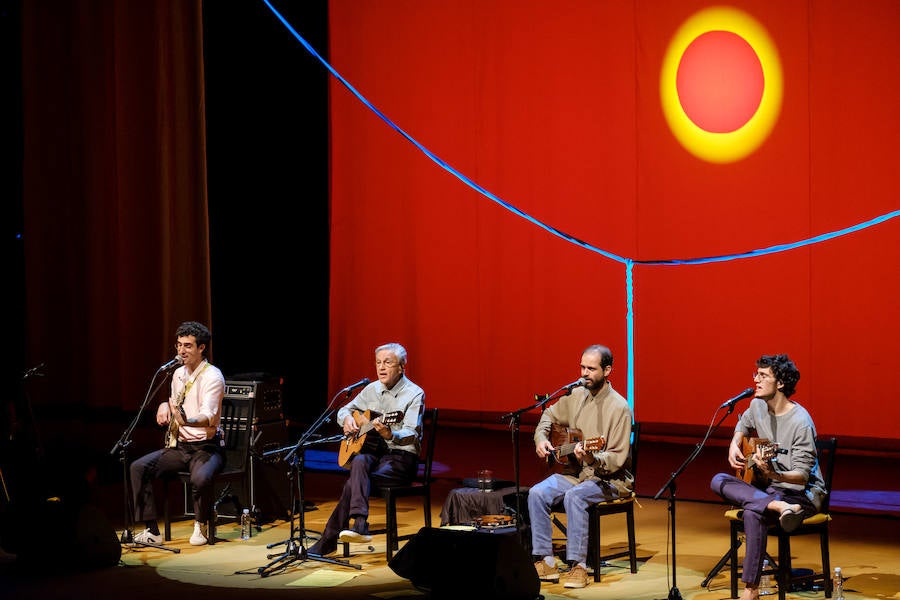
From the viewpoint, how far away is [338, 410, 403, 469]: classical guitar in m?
5.89

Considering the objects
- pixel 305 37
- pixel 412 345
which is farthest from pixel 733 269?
pixel 305 37

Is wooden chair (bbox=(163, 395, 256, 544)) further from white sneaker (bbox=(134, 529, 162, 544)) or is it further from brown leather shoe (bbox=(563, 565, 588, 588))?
brown leather shoe (bbox=(563, 565, 588, 588))

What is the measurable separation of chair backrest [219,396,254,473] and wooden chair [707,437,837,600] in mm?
2833

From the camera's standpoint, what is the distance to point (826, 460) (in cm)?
514

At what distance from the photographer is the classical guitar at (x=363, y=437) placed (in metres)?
5.89

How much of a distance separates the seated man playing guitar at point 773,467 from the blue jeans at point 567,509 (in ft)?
1.94

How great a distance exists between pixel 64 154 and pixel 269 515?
4004 mm

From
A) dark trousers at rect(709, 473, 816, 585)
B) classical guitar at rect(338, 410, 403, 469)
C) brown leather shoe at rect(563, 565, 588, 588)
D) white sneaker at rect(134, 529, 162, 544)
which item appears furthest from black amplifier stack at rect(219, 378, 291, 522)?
dark trousers at rect(709, 473, 816, 585)

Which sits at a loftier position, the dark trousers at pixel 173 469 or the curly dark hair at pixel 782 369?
the curly dark hair at pixel 782 369

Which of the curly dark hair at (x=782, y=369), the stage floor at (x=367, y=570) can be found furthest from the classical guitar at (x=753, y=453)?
the stage floor at (x=367, y=570)

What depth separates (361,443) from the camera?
5.96 m

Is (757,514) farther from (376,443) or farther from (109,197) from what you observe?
(109,197)

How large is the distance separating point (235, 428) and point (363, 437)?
1174mm

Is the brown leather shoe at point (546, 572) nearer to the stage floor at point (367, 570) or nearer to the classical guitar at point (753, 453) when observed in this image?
the stage floor at point (367, 570)
